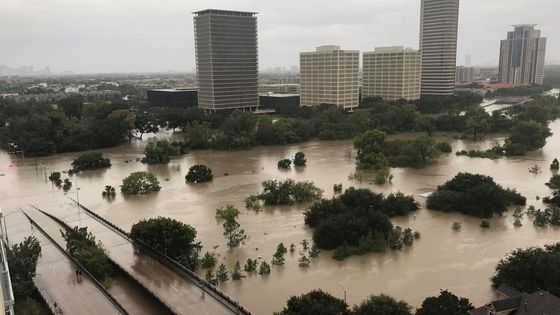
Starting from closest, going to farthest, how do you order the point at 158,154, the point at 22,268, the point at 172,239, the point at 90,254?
the point at 22,268, the point at 90,254, the point at 172,239, the point at 158,154

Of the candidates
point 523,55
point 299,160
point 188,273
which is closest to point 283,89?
point 523,55

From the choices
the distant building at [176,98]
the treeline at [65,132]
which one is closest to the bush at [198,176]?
the treeline at [65,132]

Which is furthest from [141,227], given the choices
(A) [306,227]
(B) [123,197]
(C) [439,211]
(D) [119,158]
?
(D) [119,158]

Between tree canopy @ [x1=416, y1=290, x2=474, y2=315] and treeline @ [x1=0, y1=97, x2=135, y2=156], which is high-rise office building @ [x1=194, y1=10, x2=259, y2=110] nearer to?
treeline @ [x1=0, y1=97, x2=135, y2=156]

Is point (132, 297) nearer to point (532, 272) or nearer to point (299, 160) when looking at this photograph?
point (532, 272)

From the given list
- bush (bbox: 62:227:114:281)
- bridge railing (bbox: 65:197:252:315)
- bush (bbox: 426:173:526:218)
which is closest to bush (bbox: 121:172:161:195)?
bridge railing (bbox: 65:197:252:315)

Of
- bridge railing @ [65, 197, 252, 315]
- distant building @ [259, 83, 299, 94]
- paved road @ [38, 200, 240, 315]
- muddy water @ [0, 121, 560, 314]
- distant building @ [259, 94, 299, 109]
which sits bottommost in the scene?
muddy water @ [0, 121, 560, 314]
